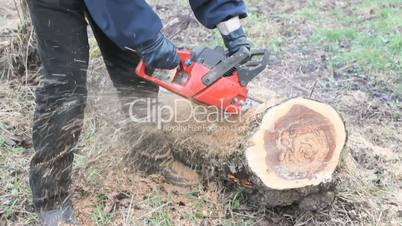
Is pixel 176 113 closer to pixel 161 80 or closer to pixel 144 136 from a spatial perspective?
pixel 144 136

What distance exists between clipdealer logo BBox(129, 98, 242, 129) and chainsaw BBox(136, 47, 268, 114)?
0.11 m

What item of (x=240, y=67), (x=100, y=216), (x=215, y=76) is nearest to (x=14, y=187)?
(x=100, y=216)

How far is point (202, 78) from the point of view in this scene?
2426 mm

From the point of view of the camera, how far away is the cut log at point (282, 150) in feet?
7.98

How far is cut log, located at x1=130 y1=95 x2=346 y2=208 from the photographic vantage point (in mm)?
2432

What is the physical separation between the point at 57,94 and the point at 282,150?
3.86 ft

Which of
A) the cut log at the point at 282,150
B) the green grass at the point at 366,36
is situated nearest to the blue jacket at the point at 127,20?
the cut log at the point at 282,150

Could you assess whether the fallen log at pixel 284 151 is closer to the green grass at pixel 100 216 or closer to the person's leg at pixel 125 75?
the person's leg at pixel 125 75

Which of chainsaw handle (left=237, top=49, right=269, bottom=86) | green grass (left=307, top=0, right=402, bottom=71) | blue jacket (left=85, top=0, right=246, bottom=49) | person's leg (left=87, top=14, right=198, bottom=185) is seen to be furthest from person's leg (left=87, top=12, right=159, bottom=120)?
green grass (left=307, top=0, right=402, bottom=71)

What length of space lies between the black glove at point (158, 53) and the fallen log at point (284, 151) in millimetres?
508

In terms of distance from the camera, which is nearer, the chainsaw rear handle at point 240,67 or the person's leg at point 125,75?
the chainsaw rear handle at point 240,67

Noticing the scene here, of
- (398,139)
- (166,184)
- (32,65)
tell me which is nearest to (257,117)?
(166,184)

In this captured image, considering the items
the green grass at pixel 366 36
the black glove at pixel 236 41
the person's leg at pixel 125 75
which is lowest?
the green grass at pixel 366 36

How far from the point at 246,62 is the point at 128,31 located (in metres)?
0.62
